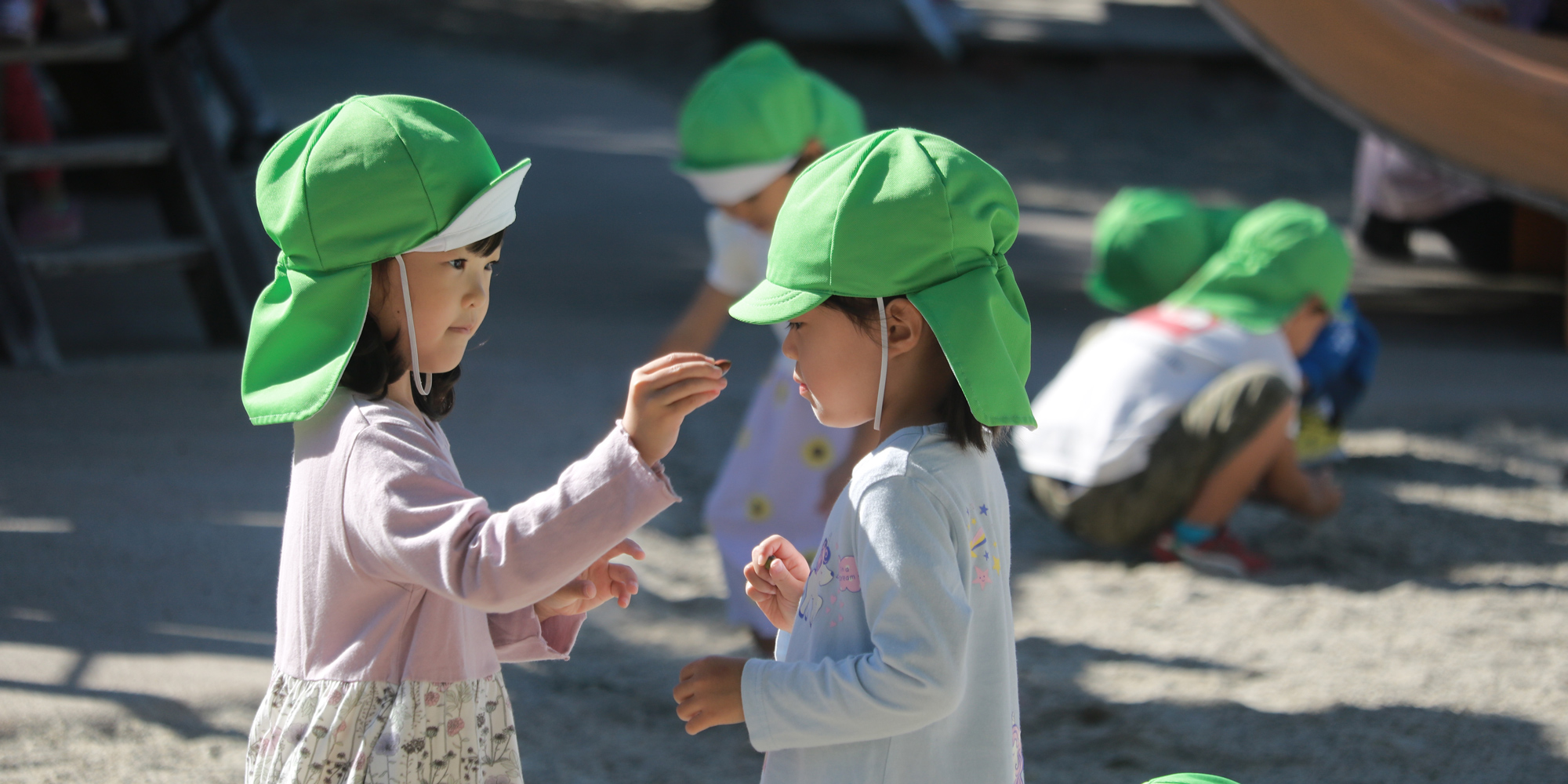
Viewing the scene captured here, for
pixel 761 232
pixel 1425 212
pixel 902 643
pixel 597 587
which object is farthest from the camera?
pixel 1425 212

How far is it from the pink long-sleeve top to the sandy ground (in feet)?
3.73

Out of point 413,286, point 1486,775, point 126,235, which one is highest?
point 413,286

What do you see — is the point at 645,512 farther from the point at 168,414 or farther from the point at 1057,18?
the point at 1057,18

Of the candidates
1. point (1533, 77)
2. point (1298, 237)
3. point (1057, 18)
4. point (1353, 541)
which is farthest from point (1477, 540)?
point (1057, 18)

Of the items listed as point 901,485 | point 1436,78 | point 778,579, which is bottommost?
point 1436,78

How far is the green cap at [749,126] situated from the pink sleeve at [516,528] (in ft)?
5.62

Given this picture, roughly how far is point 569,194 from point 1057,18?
671cm

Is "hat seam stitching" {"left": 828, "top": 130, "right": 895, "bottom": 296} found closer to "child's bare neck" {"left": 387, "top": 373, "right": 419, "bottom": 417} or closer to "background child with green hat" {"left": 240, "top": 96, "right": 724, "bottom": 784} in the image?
"background child with green hat" {"left": 240, "top": 96, "right": 724, "bottom": 784}

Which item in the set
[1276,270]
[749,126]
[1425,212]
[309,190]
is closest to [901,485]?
[309,190]

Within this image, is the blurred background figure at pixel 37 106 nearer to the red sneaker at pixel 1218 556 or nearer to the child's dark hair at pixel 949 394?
the red sneaker at pixel 1218 556

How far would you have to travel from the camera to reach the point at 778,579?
174cm

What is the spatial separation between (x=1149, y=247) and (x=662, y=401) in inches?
128

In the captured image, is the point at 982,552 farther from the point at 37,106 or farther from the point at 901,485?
the point at 37,106

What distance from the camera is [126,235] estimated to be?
680 cm
